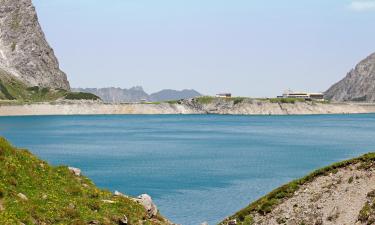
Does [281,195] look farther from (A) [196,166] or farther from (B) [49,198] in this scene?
(A) [196,166]

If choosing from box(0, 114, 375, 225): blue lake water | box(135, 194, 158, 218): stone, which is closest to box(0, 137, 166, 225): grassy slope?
box(135, 194, 158, 218): stone

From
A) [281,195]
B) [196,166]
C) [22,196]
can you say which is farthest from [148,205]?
[196,166]

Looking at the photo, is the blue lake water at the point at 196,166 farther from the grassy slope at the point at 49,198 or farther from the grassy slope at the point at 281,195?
the grassy slope at the point at 49,198

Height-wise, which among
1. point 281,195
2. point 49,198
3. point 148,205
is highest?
point 49,198

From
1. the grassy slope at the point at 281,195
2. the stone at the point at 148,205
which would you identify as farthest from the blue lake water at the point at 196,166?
the stone at the point at 148,205

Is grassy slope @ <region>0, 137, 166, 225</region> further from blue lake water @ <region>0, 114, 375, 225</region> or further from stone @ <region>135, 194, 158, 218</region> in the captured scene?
blue lake water @ <region>0, 114, 375, 225</region>

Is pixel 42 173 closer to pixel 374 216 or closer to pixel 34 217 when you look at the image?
pixel 34 217

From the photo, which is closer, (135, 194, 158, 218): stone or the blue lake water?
(135, 194, 158, 218): stone

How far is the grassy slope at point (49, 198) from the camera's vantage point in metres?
29.1

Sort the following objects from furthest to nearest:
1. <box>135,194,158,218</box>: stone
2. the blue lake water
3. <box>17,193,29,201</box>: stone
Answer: the blue lake water
<box>135,194,158,218</box>: stone
<box>17,193,29,201</box>: stone

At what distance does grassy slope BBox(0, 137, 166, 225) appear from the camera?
1145 inches

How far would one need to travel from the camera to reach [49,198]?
3186 centimetres

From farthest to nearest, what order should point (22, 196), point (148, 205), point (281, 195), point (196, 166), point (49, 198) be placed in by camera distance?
point (196, 166) → point (281, 195) → point (148, 205) → point (49, 198) → point (22, 196)

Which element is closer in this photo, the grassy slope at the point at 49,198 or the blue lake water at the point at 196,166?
the grassy slope at the point at 49,198
